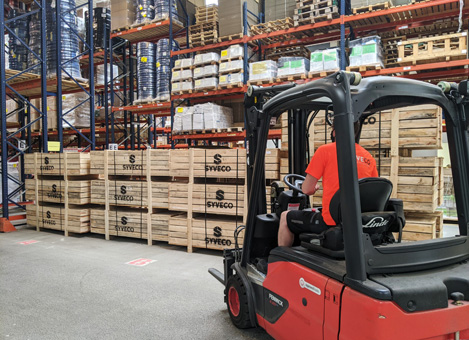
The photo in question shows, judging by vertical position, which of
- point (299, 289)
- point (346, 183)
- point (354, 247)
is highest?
point (346, 183)

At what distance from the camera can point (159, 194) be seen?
7289 millimetres

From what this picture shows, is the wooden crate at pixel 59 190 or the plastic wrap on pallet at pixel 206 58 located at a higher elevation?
the plastic wrap on pallet at pixel 206 58

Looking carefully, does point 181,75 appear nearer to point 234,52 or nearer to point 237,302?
point 234,52

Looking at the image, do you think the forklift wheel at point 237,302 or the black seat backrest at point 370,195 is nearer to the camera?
the black seat backrest at point 370,195

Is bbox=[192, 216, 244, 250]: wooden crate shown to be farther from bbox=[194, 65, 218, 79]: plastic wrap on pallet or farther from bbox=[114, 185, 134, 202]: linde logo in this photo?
bbox=[194, 65, 218, 79]: plastic wrap on pallet

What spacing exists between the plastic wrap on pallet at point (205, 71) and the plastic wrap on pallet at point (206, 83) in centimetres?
14

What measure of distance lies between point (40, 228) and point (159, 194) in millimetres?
4106

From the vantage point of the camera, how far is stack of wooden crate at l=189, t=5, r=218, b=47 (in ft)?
35.1

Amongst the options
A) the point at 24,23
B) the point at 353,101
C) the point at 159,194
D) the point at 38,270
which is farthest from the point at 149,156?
the point at 24,23

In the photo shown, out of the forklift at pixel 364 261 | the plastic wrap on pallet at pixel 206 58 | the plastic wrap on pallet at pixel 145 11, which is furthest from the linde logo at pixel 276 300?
the plastic wrap on pallet at pixel 145 11

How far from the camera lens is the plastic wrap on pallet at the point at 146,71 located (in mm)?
11773

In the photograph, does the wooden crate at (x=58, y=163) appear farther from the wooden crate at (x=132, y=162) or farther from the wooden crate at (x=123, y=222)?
the wooden crate at (x=123, y=222)

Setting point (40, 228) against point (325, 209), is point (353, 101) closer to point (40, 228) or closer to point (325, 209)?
point (325, 209)

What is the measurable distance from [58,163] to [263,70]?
5383 mm
